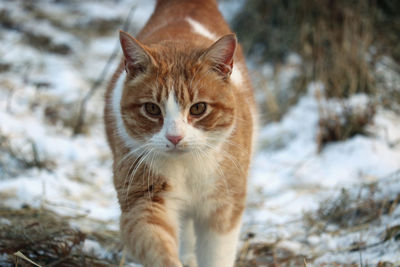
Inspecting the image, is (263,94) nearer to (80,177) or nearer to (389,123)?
(389,123)

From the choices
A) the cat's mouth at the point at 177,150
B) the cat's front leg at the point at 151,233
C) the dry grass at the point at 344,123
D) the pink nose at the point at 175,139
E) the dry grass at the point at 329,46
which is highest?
the dry grass at the point at 329,46

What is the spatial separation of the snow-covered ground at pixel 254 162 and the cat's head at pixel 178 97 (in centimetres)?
85

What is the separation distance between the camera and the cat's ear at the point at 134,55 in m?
2.01

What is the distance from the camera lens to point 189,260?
264cm

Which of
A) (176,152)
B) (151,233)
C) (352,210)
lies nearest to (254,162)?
(352,210)

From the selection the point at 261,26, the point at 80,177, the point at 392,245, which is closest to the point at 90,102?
the point at 80,177

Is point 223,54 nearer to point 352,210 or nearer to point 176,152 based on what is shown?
point 176,152

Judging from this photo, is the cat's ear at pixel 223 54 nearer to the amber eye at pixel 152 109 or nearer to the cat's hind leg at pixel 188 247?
the amber eye at pixel 152 109

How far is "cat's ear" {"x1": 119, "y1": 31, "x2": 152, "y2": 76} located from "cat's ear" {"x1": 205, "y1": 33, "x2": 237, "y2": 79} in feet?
0.95

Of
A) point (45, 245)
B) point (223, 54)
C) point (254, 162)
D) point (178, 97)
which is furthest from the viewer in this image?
point (254, 162)

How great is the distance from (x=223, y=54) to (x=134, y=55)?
419 mm

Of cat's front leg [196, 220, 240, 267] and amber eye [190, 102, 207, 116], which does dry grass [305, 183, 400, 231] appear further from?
amber eye [190, 102, 207, 116]

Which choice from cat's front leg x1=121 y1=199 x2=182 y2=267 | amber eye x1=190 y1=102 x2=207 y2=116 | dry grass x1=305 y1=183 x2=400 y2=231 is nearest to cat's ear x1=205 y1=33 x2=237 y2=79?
amber eye x1=190 y1=102 x2=207 y2=116

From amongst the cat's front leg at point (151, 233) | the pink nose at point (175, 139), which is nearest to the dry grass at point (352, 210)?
the cat's front leg at point (151, 233)
